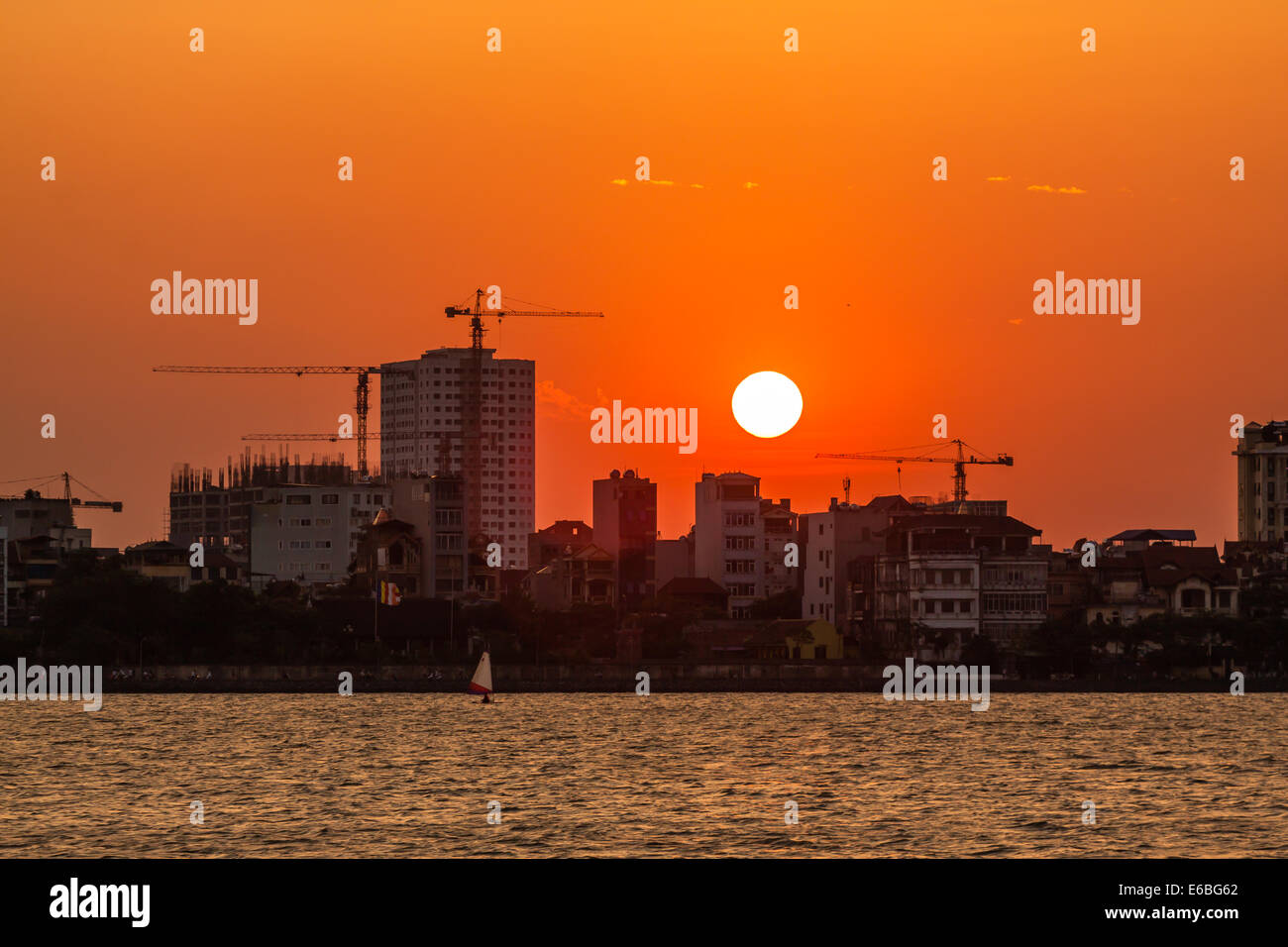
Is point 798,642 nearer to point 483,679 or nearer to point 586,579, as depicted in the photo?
point 586,579

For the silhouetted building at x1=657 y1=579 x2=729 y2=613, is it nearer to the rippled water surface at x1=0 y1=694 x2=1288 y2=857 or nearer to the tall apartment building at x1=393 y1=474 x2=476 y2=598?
the tall apartment building at x1=393 y1=474 x2=476 y2=598

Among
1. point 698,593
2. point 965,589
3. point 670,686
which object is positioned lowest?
point 670,686

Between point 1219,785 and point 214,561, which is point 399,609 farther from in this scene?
point 1219,785

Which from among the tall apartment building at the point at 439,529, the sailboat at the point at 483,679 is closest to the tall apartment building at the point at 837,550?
A: the tall apartment building at the point at 439,529

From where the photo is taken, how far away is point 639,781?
227 feet

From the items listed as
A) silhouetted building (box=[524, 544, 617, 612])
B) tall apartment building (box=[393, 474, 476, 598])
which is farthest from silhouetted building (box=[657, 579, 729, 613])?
tall apartment building (box=[393, 474, 476, 598])

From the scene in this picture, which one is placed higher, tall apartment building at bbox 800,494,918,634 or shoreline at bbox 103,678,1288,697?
tall apartment building at bbox 800,494,918,634

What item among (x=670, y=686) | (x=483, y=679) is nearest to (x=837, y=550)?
(x=670, y=686)

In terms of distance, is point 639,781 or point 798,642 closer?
point 639,781

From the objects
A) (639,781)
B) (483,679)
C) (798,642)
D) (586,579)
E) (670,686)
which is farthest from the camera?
(586,579)

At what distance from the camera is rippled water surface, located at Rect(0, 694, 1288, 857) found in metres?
48.6

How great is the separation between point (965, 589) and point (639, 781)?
85.9 meters

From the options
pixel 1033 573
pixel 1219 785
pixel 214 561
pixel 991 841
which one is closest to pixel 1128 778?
pixel 1219 785

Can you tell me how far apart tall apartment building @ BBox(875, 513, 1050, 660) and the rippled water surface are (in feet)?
62.2
